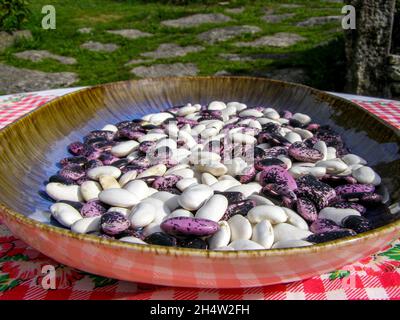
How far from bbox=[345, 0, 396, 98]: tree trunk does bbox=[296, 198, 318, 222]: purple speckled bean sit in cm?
134

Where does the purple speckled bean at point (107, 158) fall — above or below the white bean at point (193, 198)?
above

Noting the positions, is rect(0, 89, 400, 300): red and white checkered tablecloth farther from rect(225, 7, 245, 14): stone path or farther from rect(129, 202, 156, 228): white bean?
rect(225, 7, 245, 14): stone path

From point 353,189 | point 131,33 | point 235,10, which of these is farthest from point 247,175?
point 235,10

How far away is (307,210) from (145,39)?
2.88 m

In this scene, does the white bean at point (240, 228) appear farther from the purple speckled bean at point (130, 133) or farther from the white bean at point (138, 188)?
the purple speckled bean at point (130, 133)

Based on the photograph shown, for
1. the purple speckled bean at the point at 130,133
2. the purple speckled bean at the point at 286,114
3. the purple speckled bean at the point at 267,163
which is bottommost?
the purple speckled bean at the point at 267,163

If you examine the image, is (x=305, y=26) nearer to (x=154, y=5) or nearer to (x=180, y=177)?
(x=154, y=5)

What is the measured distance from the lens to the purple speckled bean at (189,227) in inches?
18.9

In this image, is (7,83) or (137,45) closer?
(7,83)

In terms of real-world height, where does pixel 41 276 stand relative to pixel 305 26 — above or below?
below

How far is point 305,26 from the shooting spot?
3.34m

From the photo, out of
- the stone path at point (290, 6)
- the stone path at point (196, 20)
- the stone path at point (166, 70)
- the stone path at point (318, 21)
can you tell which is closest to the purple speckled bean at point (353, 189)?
the stone path at point (166, 70)

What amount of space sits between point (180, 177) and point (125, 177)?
0.27ft
